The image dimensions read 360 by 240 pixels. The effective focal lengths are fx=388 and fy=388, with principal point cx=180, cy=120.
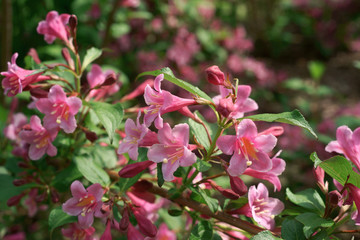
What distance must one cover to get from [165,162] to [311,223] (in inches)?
17.8

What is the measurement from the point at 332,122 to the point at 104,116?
2.91 metres

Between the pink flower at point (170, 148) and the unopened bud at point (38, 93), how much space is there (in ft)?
1.50

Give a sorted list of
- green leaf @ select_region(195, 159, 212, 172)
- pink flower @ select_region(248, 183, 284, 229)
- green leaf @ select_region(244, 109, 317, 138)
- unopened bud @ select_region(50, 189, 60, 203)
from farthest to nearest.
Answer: unopened bud @ select_region(50, 189, 60, 203)
pink flower @ select_region(248, 183, 284, 229)
green leaf @ select_region(195, 159, 212, 172)
green leaf @ select_region(244, 109, 317, 138)

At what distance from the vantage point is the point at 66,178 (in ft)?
4.65

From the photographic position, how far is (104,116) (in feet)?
3.98

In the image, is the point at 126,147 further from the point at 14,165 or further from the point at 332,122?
the point at 332,122

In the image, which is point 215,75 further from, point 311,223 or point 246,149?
point 311,223

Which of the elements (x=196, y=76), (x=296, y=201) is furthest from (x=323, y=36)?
(x=296, y=201)

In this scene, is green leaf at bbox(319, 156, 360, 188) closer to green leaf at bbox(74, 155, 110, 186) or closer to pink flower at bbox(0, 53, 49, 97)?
green leaf at bbox(74, 155, 110, 186)

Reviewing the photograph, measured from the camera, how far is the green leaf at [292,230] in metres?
1.11

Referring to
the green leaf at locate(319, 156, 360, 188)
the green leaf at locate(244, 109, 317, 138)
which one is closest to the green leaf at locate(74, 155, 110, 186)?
the green leaf at locate(244, 109, 317, 138)

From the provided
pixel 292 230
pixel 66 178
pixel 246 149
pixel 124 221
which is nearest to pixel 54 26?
pixel 66 178

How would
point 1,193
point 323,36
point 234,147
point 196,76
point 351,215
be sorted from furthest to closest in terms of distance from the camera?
point 323,36
point 196,76
point 1,193
point 351,215
point 234,147

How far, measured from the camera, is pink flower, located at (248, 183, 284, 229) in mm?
1174
